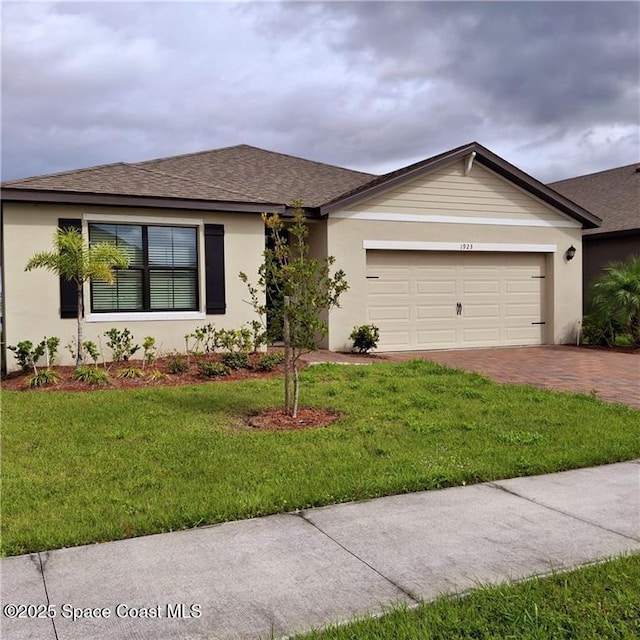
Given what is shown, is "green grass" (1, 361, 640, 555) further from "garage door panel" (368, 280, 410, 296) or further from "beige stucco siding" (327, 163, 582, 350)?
"garage door panel" (368, 280, 410, 296)

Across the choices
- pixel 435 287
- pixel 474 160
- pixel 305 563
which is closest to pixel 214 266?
pixel 435 287

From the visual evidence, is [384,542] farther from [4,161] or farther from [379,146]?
[379,146]

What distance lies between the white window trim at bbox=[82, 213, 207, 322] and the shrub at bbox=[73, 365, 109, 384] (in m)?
1.91

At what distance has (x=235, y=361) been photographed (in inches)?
423

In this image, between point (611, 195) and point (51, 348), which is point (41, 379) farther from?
point (611, 195)

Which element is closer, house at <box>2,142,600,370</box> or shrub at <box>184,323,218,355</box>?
house at <box>2,142,600,370</box>

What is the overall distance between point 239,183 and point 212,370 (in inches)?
256

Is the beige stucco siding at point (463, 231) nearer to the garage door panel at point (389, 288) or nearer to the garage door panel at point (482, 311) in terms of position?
the garage door panel at point (389, 288)

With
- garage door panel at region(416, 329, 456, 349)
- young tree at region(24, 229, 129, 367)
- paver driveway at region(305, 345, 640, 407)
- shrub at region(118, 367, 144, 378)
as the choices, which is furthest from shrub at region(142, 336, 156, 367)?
garage door panel at region(416, 329, 456, 349)

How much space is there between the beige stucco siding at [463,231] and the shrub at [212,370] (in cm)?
392

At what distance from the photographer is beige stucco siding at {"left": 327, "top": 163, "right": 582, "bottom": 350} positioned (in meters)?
13.8

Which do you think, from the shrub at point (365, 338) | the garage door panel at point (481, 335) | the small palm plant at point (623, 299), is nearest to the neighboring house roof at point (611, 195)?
the small palm plant at point (623, 299)

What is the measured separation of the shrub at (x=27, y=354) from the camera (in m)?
10.2

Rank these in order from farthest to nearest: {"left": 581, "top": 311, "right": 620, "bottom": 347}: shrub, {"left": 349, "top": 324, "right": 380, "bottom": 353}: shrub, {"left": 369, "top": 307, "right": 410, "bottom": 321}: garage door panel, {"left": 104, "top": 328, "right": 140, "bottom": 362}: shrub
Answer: {"left": 581, "top": 311, "right": 620, "bottom": 347}: shrub, {"left": 369, "top": 307, "right": 410, "bottom": 321}: garage door panel, {"left": 349, "top": 324, "right": 380, "bottom": 353}: shrub, {"left": 104, "top": 328, "right": 140, "bottom": 362}: shrub
